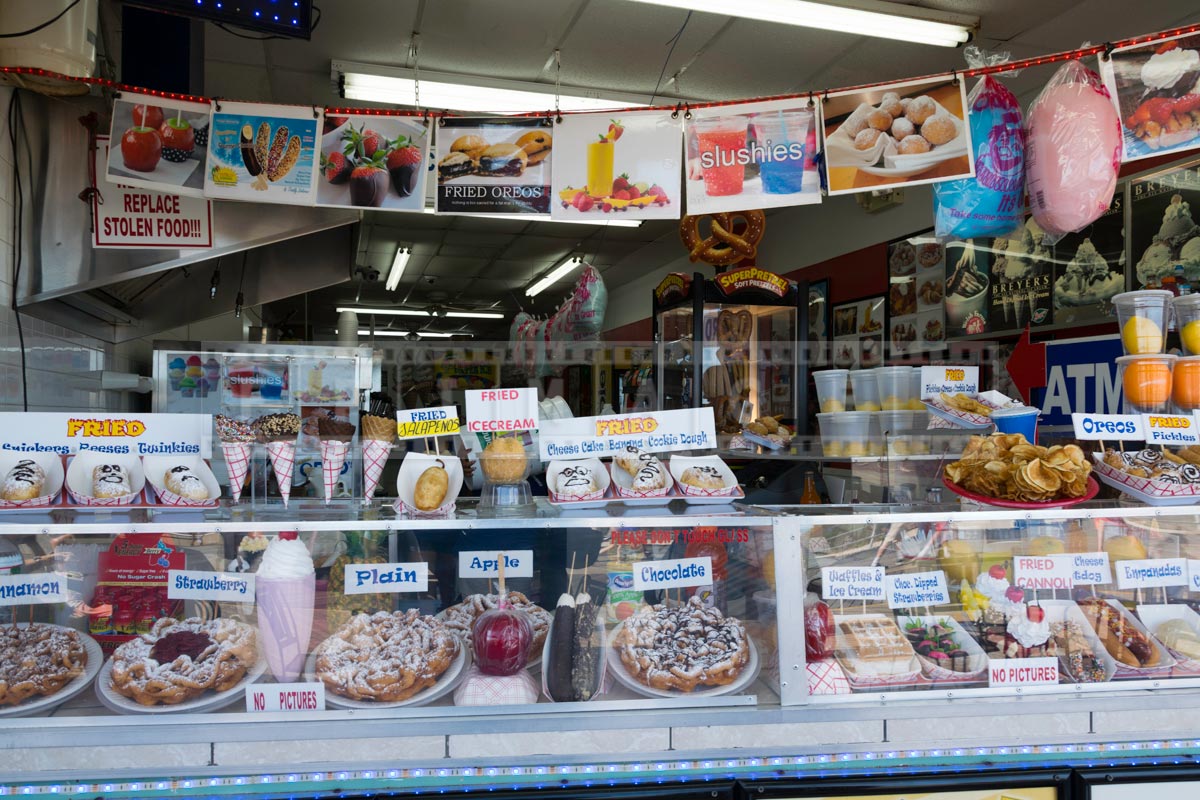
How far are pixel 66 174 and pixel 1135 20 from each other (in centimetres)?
566

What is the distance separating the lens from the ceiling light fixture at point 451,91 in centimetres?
547

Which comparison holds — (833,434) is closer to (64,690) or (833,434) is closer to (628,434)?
(628,434)

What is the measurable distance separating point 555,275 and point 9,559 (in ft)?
36.2

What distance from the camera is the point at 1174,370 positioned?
2.49 m

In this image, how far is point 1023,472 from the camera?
2.17m

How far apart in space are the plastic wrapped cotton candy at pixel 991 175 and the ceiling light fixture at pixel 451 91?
2.94m

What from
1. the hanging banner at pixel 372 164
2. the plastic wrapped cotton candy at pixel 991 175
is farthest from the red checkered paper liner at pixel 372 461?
the plastic wrapped cotton candy at pixel 991 175

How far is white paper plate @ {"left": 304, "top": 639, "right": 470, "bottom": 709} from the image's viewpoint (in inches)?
76.4

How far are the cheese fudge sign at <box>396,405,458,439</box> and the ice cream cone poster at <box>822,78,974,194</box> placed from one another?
1.80 meters

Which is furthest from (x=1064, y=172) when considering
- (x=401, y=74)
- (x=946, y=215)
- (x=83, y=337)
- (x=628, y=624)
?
(x=83, y=337)

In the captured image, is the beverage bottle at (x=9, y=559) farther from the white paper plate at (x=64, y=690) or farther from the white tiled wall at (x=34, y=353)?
the white tiled wall at (x=34, y=353)

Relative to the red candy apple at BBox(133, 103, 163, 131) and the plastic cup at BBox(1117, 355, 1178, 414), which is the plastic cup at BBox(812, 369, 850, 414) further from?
the red candy apple at BBox(133, 103, 163, 131)

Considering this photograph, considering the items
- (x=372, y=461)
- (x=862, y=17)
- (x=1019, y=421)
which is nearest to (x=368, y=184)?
(x=372, y=461)

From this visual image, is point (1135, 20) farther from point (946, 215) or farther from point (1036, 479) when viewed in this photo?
point (1036, 479)
